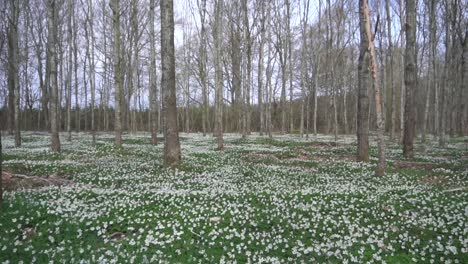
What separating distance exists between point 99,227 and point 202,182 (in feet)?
16.0

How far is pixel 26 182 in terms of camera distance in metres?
11.0

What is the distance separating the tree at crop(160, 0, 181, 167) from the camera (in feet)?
45.7

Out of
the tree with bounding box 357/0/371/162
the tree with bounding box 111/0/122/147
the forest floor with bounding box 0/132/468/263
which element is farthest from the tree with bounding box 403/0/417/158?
the tree with bounding box 111/0/122/147

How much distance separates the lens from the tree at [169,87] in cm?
1394

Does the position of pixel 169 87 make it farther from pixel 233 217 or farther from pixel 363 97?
pixel 363 97

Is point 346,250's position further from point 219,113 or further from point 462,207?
→ point 219,113

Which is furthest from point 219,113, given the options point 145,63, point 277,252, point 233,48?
point 145,63

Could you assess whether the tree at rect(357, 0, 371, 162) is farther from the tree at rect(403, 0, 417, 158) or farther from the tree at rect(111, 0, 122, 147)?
the tree at rect(111, 0, 122, 147)

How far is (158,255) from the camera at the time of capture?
19.4 feet

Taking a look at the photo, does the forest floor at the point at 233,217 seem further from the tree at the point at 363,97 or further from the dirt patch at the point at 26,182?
the tree at the point at 363,97

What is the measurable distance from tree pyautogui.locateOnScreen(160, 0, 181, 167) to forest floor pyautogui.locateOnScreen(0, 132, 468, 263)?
1259 mm

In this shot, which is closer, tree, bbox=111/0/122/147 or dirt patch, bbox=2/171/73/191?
dirt patch, bbox=2/171/73/191

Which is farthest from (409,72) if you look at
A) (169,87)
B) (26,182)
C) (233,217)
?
(26,182)

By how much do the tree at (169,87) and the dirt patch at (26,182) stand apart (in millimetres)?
3986
